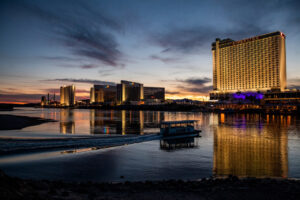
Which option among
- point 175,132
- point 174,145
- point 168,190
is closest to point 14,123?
point 175,132

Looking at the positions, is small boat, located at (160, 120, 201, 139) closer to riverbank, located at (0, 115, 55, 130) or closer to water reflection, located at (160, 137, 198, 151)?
water reflection, located at (160, 137, 198, 151)

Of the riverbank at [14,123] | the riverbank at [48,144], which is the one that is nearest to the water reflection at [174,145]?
the riverbank at [48,144]

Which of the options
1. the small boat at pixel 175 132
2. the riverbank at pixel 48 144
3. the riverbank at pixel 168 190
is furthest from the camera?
the small boat at pixel 175 132

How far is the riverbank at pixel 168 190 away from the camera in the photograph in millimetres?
10370

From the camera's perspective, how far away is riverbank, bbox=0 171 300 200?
10.4m

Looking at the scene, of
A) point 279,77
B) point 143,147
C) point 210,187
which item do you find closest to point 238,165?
point 210,187

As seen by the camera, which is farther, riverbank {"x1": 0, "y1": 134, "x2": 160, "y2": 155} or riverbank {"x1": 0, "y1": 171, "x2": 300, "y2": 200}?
riverbank {"x1": 0, "y1": 134, "x2": 160, "y2": 155}

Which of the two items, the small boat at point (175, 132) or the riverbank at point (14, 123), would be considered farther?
the riverbank at point (14, 123)

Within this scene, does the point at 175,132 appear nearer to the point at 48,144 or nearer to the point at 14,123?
the point at 48,144

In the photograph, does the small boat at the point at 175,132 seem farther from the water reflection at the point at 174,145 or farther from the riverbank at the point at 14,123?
the riverbank at the point at 14,123

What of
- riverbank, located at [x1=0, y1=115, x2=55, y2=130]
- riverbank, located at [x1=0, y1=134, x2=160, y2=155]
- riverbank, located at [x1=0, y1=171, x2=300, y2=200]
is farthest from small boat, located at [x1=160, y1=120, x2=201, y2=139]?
riverbank, located at [x1=0, y1=115, x2=55, y2=130]

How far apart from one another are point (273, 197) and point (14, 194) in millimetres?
12158

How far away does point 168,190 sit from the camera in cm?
1226

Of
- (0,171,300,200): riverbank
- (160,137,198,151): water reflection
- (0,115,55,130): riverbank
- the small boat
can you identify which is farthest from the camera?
(0,115,55,130): riverbank
